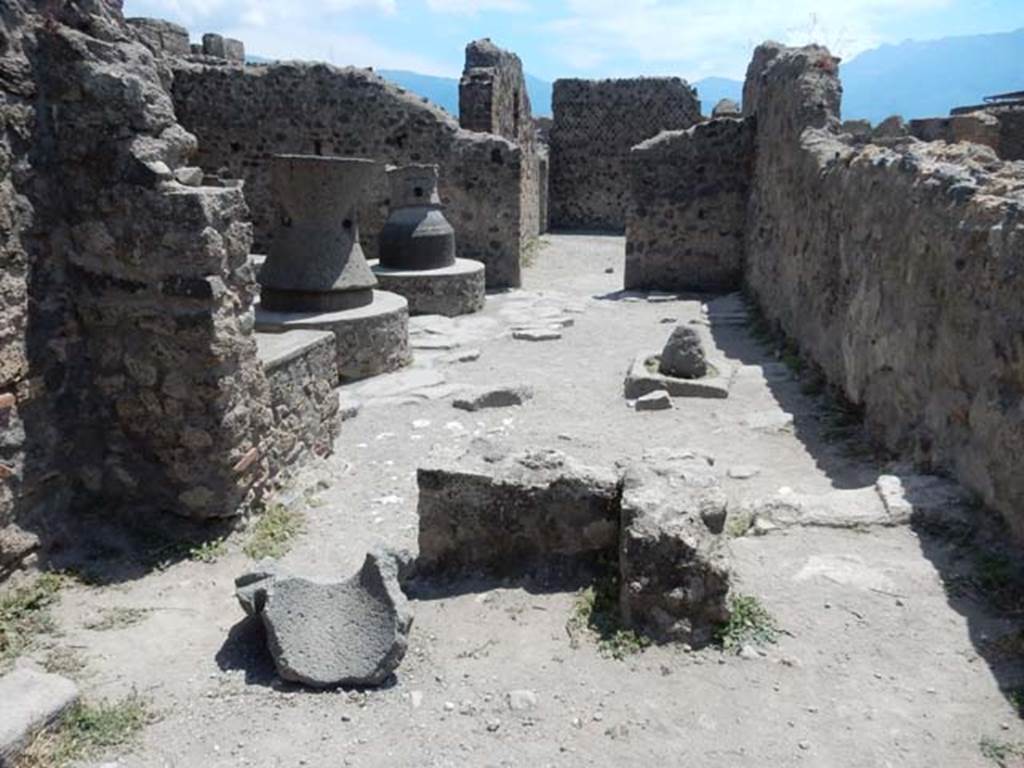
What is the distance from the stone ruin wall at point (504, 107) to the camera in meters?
14.5

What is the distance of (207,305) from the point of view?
414 centimetres

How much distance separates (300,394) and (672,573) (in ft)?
9.54

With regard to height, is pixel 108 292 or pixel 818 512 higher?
pixel 108 292

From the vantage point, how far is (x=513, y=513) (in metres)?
3.78

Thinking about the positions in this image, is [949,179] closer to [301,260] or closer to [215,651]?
[215,651]

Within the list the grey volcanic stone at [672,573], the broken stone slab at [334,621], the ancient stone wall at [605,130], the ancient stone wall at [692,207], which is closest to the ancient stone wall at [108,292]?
the broken stone slab at [334,621]

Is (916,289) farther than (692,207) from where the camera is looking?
No

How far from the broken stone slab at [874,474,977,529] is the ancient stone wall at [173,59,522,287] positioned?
897 centimetres

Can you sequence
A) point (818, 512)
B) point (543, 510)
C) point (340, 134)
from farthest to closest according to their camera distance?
point (340, 134) < point (818, 512) < point (543, 510)

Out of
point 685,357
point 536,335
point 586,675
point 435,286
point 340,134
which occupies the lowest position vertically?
point 586,675

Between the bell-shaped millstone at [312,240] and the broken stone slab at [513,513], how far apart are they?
3966mm

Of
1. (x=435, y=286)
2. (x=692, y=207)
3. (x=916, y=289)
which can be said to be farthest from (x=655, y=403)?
(x=692, y=207)

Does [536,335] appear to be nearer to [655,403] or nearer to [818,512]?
[655,403]

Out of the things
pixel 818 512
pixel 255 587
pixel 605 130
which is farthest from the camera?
pixel 605 130
